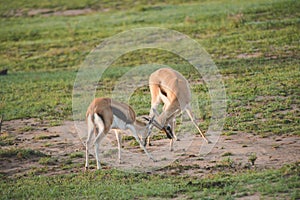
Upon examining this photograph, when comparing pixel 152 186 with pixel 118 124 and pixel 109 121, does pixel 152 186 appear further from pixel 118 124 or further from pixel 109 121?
pixel 118 124

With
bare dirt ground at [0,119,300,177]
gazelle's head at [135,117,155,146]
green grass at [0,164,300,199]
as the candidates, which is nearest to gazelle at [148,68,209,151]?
gazelle's head at [135,117,155,146]

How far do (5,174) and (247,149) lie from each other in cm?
411

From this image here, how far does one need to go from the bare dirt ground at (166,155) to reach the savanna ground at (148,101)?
0.02m

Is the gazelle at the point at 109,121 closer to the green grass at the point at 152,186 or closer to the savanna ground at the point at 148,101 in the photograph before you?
the savanna ground at the point at 148,101

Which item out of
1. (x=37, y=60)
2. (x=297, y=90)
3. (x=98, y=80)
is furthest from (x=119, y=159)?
(x=37, y=60)

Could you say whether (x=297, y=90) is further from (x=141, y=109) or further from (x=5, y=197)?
(x=5, y=197)

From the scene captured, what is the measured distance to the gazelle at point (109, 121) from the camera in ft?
32.5

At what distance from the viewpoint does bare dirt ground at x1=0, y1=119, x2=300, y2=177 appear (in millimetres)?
9258

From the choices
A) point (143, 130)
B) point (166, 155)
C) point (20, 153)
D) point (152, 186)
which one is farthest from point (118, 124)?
point (152, 186)

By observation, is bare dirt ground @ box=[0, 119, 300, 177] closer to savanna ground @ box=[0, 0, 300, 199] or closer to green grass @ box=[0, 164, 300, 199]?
savanna ground @ box=[0, 0, 300, 199]

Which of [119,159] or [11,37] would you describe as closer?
[119,159]

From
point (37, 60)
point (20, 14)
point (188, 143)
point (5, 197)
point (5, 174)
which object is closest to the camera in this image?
point (5, 197)

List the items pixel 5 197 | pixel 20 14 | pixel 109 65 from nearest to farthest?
pixel 5 197 < pixel 109 65 < pixel 20 14

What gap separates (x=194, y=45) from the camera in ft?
61.9
